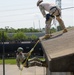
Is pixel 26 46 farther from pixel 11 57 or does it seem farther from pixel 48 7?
pixel 48 7

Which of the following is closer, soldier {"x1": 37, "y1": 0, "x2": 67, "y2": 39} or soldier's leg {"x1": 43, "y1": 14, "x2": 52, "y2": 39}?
soldier {"x1": 37, "y1": 0, "x2": 67, "y2": 39}

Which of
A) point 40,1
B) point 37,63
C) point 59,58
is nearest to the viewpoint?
point 59,58

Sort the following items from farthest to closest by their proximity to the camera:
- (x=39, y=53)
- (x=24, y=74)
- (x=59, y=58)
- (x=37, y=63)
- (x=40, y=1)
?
(x=39, y=53) < (x=24, y=74) < (x=40, y=1) < (x=37, y=63) < (x=59, y=58)

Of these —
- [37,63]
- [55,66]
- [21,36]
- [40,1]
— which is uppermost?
[40,1]

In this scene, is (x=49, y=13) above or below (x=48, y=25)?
above

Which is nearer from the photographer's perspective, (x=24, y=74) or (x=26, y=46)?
(x=24, y=74)

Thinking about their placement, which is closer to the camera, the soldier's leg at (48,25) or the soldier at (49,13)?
the soldier at (49,13)

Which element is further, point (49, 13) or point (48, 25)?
point (48, 25)

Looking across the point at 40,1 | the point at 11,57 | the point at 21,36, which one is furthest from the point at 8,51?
the point at 21,36

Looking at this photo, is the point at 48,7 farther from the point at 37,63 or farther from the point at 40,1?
the point at 37,63

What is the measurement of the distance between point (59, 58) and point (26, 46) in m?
39.3

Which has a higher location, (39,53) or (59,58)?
(59,58)

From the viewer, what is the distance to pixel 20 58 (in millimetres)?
7172

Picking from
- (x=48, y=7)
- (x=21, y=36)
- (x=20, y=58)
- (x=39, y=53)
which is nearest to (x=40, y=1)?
(x=48, y=7)
